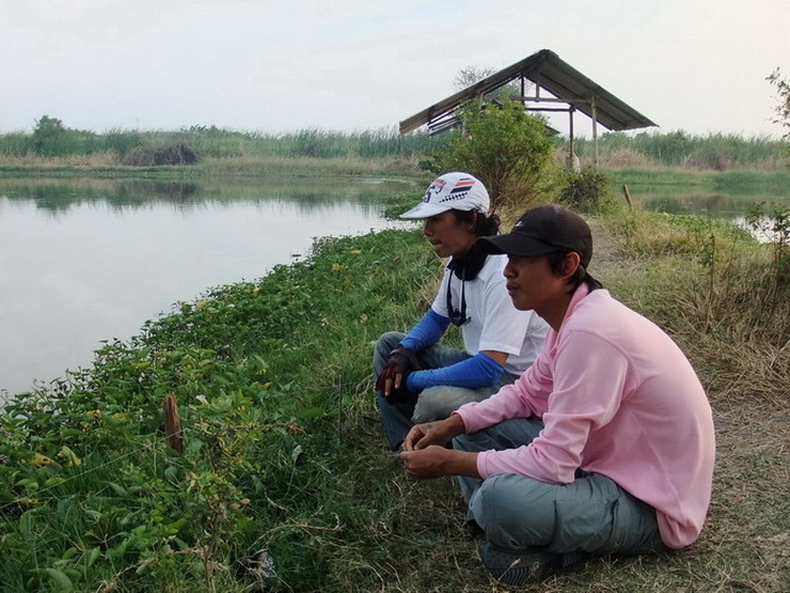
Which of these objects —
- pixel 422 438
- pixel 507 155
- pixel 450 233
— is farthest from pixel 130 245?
pixel 422 438

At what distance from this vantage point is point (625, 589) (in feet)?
6.47

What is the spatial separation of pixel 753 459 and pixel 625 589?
1.12 meters

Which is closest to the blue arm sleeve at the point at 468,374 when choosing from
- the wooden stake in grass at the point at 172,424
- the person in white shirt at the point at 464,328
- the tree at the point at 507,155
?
the person in white shirt at the point at 464,328

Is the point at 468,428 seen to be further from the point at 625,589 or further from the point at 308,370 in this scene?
the point at 308,370

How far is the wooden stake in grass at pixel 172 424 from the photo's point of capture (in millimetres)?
2668

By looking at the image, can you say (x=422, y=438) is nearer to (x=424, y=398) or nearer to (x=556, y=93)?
(x=424, y=398)

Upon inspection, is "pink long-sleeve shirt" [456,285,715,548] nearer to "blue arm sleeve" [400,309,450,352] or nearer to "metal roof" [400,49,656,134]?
"blue arm sleeve" [400,309,450,352]

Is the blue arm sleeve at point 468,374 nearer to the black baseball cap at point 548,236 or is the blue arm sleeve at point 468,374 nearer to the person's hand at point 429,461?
the person's hand at point 429,461

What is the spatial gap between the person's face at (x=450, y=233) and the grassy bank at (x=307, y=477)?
2.98 ft

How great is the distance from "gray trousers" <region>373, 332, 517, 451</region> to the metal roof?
10.8 meters

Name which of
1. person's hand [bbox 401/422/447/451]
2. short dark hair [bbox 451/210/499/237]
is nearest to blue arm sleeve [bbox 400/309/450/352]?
short dark hair [bbox 451/210/499/237]

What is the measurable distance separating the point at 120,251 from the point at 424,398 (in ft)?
35.3

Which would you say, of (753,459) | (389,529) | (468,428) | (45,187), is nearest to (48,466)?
(389,529)

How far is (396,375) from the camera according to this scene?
109 inches
